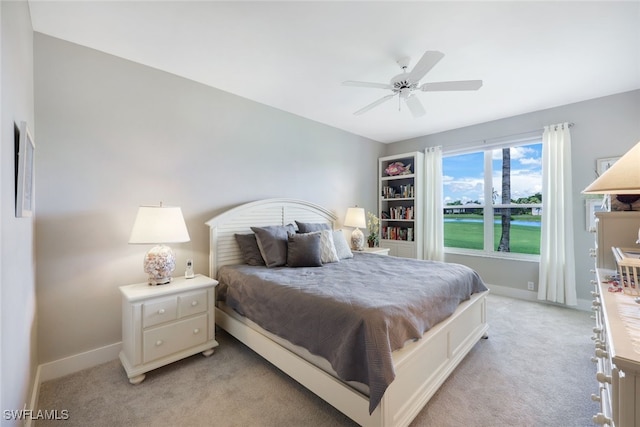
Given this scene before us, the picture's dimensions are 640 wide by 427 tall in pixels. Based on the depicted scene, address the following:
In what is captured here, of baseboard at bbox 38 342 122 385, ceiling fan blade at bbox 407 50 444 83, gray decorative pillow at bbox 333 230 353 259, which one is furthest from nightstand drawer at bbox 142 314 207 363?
ceiling fan blade at bbox 407 50 444 83

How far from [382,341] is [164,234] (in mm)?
1784

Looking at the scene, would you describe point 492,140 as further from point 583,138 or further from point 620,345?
point 620,345

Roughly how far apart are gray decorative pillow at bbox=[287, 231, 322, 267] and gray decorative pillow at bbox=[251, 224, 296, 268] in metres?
0.07

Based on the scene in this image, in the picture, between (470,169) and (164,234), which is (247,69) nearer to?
(164,234)

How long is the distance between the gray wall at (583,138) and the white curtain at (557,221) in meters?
0.09

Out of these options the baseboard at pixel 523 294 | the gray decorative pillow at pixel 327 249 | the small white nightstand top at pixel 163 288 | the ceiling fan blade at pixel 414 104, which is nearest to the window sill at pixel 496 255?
the baseboard at pixel 523 294

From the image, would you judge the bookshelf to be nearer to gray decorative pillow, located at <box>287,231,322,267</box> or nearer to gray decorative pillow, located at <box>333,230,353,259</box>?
gray decorative pillow, located at <box>333,230,353,259</box>

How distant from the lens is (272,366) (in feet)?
7.00

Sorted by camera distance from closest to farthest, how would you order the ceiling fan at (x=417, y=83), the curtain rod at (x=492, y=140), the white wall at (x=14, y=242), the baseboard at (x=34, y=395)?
the white wall at (x=14, y=242), the baseboard at (x=34, y=395), the ceiling fan at (x=417, y=83), the curtain rod at (x=492, y=140)

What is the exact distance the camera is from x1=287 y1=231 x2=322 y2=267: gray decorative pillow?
106 inches

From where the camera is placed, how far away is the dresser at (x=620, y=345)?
712 millimetres

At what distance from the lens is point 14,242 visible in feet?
4.08

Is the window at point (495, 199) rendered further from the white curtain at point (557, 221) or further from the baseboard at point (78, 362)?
the baseboard at point (78, 362)

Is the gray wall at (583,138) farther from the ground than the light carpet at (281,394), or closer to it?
farther from the ground
